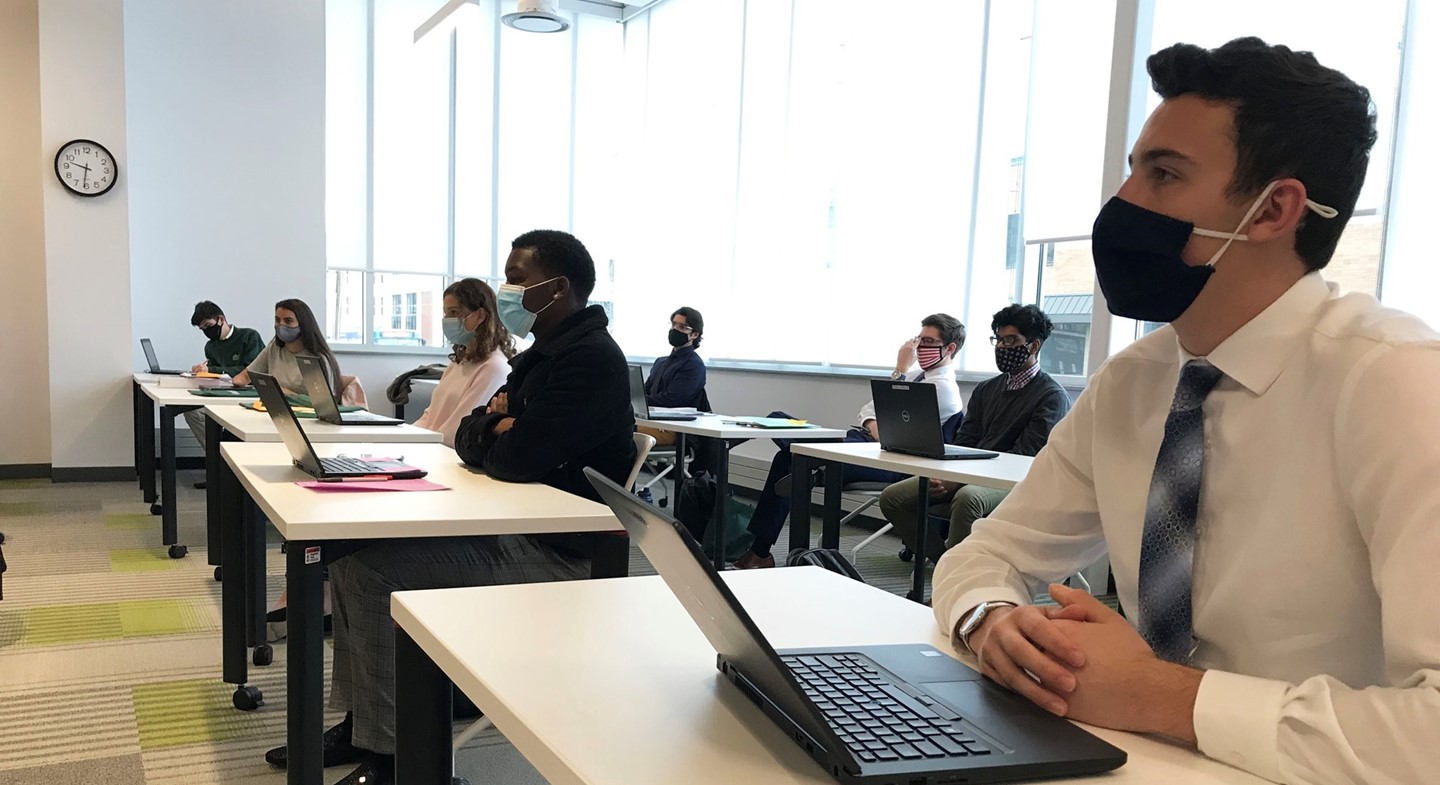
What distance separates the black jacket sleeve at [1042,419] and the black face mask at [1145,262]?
2858mm

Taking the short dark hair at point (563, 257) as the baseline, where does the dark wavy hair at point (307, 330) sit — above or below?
below

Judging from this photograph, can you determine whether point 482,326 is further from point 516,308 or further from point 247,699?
point 247,699

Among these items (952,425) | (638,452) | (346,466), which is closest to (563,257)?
(638,452)

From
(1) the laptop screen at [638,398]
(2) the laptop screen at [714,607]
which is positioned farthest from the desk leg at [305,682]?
(1) the laptop screen at [638,398]

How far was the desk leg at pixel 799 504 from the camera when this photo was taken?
3.93 meters

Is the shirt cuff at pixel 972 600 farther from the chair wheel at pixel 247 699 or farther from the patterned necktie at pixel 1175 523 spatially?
the chair wheel at pixel 247 699

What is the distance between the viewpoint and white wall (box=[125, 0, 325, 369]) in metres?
6.94

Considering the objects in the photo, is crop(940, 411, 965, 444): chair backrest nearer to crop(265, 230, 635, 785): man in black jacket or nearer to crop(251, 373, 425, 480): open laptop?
crop(265, 230, 635, 785): man in black jacket

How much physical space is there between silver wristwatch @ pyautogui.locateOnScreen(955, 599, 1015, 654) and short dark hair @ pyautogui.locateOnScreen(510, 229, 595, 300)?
1.86 m

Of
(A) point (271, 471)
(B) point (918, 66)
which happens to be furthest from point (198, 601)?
(B) point (918, 66)

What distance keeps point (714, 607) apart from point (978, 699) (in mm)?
271

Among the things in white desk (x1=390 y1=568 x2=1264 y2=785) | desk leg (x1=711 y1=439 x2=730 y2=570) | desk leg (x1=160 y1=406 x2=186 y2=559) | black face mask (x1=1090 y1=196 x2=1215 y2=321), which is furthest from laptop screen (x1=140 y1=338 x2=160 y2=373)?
black face mask (x1=1090 y1=196 x2=1215 y2=321)

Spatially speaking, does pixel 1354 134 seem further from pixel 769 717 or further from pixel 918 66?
pixel 918 66

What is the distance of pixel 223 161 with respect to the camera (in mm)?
7152
